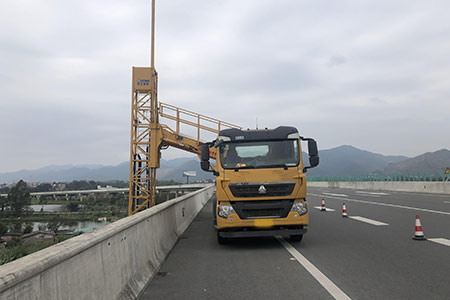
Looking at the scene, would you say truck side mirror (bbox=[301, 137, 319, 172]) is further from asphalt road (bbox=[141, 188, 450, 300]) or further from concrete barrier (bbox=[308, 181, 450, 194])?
concrete barrier (bbox=[308, 181, 450, 194])

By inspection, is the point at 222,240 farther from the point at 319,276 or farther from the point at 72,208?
the point at 72,208

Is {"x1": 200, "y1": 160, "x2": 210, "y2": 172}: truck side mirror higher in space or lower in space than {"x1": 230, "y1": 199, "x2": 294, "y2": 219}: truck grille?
higher

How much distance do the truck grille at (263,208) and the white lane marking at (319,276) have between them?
0.85 m

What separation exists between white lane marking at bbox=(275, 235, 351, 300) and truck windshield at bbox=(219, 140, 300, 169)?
1996 mm

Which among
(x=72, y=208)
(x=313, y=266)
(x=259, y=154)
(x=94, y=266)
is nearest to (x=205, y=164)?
(x=259, y=154)

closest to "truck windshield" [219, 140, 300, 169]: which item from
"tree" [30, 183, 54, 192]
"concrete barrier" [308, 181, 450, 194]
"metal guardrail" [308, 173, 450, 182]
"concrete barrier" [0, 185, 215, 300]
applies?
"concrete barrier" [0, 185, 215, 300]

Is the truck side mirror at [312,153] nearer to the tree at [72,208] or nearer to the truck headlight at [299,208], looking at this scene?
the truck headlight at [299,208]

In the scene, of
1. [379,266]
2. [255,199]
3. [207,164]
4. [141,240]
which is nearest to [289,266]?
[379,266]

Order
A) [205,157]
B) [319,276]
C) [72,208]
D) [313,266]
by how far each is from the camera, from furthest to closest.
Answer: [72,208] → [205,157] → [313,266] → [319,276]

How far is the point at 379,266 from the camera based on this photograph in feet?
21.7

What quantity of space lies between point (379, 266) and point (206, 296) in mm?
3208

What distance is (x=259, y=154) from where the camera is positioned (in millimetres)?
9180

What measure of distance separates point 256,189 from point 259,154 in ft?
3.11

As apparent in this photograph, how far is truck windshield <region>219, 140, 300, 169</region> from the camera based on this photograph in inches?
355
